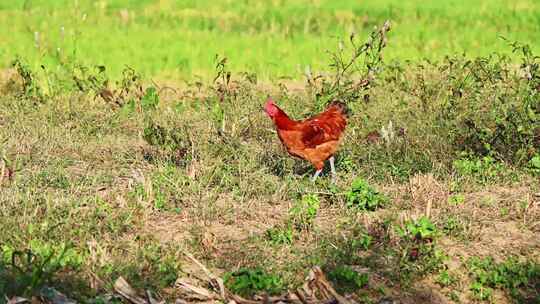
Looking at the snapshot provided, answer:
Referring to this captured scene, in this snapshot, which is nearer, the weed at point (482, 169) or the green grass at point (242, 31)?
the weed at point (482, 169)

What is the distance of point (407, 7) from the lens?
15.5 meters

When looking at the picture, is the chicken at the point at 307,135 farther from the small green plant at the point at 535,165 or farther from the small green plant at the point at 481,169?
the small green plant at the point at 535,165

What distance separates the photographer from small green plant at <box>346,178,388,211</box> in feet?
18.8

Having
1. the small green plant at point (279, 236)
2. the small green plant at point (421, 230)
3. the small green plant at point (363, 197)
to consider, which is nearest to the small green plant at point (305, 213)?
the small green plant at point (279, 236)

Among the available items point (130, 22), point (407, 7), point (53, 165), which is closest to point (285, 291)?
point (53, 165)

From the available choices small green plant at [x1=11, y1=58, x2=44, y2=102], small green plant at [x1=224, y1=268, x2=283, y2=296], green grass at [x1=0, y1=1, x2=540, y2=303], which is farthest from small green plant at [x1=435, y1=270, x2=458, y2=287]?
small green plant at [x1=11, y1=58, x2=44, y2=102]

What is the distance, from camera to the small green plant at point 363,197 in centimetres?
574

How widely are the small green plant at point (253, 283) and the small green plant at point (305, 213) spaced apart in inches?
30.1

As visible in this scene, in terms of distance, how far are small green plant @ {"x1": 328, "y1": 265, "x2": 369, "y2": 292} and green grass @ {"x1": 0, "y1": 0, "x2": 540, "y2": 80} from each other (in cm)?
498

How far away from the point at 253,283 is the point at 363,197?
4.31 feet

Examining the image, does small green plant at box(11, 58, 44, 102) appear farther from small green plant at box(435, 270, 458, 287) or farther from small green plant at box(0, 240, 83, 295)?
small green plant at box(435, 270, 458, 287)

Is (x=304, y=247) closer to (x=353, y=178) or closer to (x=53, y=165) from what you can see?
(x=353, y=178)

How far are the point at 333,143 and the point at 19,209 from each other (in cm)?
194

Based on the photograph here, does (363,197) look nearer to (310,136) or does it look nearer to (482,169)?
(310,136)
